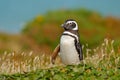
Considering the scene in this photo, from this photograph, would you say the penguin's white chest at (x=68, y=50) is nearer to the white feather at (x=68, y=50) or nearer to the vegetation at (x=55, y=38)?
the white feather at (x=68, y=50)

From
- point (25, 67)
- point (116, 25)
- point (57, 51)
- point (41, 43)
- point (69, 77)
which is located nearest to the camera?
point (69, 77)

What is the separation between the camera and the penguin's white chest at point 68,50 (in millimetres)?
12016

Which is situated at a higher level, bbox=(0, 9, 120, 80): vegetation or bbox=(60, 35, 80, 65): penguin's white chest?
bbox=(0, 9, 120, 80): vegetation

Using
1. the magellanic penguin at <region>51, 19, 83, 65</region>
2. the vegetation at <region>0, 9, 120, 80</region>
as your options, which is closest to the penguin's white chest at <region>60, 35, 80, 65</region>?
the magellanic penguin at <region>51, 19, 83, 65</region>

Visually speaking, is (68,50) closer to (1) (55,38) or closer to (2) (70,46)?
(2) (70,46)

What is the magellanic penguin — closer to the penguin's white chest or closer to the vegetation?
the penguin's white chest

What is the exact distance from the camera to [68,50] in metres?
12.1

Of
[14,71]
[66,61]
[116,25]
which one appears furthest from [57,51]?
[116,25]

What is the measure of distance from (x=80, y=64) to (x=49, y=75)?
806 millimetres

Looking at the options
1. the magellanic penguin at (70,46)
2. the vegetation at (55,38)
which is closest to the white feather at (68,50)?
the magellanic penguin at (70,46)

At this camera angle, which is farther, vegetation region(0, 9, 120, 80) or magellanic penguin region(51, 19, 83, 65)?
vegetation region(0, 9, 120, 80)

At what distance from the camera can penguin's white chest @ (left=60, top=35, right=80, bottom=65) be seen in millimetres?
12016

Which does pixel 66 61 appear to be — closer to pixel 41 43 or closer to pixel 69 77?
pixel 69 77

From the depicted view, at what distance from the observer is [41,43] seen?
35.4 metres
